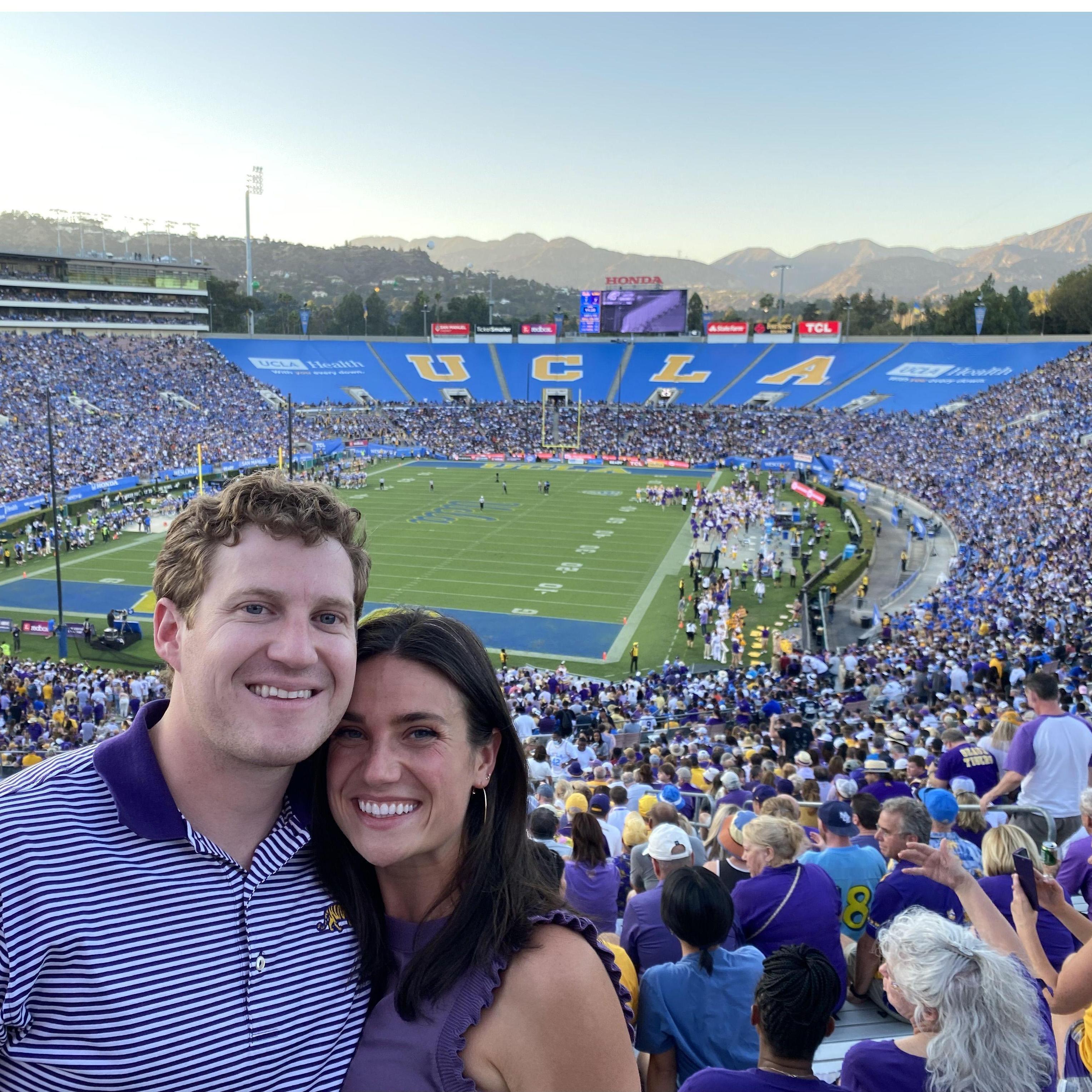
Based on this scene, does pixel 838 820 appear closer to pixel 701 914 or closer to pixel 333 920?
pixel 701 914

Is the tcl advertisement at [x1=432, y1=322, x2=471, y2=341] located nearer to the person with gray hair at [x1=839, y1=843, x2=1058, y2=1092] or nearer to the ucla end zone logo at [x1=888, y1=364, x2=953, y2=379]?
the ucla end zone logo at [x1=888, y1=364, x2=953, y2=379]

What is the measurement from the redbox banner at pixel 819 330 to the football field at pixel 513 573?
31.2 meters

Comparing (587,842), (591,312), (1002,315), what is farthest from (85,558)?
(1002,315)

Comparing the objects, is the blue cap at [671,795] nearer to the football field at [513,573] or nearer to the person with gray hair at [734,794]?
the person with gray hair at [734,794]

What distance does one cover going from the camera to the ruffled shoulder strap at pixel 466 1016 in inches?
65.8

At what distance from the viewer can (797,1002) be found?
2430 millimetres

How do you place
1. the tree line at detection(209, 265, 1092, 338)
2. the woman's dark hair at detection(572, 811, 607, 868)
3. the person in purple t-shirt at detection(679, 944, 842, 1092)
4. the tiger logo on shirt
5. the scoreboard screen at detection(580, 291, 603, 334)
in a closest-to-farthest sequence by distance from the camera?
the tiger logo on shirt → the person in purple t-shirt at detection(679, 944, 842, 1092) → the woman's dark hair at detection(572, 811, 607, 868) → the tree line at detection(209, 265, 1092, 338) → the scoreboard screen at detection(580, 291, 603, 334)

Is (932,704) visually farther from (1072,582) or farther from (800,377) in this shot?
(800,377)

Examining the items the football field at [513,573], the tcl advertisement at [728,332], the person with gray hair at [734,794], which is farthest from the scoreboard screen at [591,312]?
the person with gray hair at [734,794]

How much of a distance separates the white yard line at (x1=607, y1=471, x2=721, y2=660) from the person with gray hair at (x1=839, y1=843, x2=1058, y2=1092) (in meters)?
18.9

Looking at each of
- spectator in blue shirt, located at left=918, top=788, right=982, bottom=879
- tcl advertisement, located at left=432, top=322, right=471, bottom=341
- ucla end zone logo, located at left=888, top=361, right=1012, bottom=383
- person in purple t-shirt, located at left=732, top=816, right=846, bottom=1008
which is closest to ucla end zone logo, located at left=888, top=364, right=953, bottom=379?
ucla end zone logo, located at left=888, top=361, right=1012, bottom=383

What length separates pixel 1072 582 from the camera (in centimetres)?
2028

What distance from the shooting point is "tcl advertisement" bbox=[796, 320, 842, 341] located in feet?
215

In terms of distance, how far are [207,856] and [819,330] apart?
228ft
